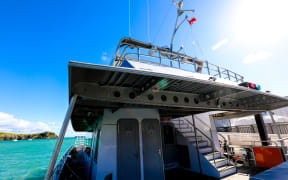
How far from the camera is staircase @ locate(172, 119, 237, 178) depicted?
541 centimetres

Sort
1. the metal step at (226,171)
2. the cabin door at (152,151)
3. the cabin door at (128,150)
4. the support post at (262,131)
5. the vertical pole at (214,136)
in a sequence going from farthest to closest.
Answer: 1. the support post at (262,131)
2. the vertical pole at (214,136)
3. the metal step at (226,171)
4. the cabin door at (152,151)
5. the cabin door at (128,150)

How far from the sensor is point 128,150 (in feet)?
15.1

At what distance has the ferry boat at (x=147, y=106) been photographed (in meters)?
2.50

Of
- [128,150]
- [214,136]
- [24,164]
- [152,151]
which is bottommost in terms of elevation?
[24,164]

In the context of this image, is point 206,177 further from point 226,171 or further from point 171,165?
point 171,165

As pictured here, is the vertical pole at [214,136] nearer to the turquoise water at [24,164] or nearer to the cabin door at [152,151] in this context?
the cabin door at [152,151]

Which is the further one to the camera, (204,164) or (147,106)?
(204,164)

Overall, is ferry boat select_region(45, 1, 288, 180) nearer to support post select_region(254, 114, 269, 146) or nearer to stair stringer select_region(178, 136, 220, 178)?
stair stringer select_region(178, 136, 220, 178)

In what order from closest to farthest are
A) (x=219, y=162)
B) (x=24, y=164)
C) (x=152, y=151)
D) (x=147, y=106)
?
(x=147, y=106)
(x=152, y=151)
(x=219, y=162)
(x=24, y=164)

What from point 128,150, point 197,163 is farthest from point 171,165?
point 128,150

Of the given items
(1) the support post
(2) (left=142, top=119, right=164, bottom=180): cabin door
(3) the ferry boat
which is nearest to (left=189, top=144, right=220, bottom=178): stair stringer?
(3) the ferry boat

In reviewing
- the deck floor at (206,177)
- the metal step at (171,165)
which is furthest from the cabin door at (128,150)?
the metal step at (171,165)

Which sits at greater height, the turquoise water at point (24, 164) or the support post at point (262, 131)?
the support post at point (262, 131)

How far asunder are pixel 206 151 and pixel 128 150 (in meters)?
4.02
